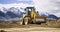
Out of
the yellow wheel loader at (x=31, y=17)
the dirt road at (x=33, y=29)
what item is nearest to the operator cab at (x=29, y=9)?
the yellow wheel loader at (x=31, y=17)

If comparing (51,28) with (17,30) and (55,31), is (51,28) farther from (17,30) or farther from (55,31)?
(17,30)

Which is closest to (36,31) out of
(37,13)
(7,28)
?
(37,13)

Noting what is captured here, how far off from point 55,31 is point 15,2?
26.3 inches

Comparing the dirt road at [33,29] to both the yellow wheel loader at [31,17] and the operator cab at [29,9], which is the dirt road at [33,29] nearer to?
the yellow wheel loader at [31,17]

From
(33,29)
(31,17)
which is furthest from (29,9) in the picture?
(33,29)

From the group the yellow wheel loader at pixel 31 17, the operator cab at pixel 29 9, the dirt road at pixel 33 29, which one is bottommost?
the dirt road at pixel 33 29

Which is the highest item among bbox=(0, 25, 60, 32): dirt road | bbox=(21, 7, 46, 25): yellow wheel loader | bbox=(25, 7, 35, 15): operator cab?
bbox=(25, 7, 35, 15): operator cab

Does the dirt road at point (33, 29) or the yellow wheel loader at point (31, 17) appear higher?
the yellow wheel loader at point (31, 17)

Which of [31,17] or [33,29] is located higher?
[31,17]

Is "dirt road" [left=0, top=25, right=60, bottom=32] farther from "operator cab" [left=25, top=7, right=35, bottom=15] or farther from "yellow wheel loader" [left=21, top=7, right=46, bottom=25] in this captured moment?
"operator cab" [left=25, top=7, right=35, bottom=15]

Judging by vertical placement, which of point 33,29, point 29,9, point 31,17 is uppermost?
Result: point 29,9

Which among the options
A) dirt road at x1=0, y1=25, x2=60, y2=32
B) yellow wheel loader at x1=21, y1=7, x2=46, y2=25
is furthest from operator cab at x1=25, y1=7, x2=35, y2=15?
dirt road at x1=0, y1=25, x2=60, y2=32

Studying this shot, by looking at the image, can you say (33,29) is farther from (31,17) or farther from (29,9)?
(29,9)

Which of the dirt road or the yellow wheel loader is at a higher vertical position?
the yellow wheel loader
